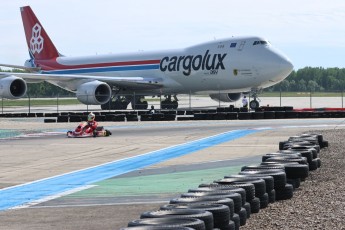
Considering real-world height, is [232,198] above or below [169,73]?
below

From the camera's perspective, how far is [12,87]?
50.7 meters

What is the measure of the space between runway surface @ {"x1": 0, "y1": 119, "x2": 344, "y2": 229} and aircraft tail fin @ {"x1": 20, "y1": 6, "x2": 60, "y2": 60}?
37.1 m

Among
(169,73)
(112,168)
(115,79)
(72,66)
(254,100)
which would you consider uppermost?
(72,66)

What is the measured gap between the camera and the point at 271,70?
4862cm

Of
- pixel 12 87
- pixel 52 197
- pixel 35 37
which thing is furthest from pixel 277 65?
pixel 52 197

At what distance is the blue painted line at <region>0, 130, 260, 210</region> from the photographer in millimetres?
12195

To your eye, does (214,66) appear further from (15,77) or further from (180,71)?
(15,77)

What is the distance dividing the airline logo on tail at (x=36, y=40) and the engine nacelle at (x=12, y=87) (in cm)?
1581

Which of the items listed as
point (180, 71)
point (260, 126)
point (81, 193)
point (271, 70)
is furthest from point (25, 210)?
point (180, 71)

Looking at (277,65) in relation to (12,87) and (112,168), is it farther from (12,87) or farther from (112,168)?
(112,168)

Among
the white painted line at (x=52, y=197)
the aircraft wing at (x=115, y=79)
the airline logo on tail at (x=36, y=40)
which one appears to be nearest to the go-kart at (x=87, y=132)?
the white painted line at (x=52, y=197)

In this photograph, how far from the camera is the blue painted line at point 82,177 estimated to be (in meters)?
12.2

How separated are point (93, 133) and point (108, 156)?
23.7 feet

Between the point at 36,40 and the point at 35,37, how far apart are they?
0.94 feet
